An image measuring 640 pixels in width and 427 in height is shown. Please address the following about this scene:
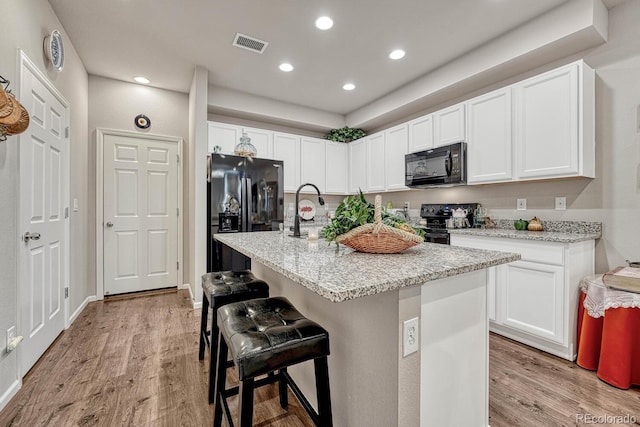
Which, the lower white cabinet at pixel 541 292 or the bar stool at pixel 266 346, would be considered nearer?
the bar stool at pixel 266 346

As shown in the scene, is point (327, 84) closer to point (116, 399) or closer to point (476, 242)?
point (476, 242)

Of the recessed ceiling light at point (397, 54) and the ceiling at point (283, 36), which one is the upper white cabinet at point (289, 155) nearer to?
the ceiling at point (283, 36)

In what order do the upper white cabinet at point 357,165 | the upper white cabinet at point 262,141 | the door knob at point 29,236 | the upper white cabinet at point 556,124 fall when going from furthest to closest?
the upper white cabinet at point 357,165
the upper white cabinet at point 262,141
the upper white cabinet at point 556,124
the door knob at point 29,236

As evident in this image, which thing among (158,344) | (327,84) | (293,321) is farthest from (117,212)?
(293,321)

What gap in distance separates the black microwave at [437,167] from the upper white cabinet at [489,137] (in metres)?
0.10

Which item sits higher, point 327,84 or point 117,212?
point 327,84

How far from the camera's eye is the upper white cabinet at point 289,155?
4.30m

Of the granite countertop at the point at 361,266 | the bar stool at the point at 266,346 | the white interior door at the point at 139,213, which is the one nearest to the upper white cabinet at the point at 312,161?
the white interior door at the point at 139,213

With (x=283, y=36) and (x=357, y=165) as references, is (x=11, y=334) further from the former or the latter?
(x=357, y=165)

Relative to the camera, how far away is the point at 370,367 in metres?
1.11

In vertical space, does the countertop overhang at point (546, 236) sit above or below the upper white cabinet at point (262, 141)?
below

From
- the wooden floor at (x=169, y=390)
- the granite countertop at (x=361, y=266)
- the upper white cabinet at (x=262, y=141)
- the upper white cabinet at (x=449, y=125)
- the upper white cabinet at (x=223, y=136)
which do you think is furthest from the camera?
the upper white cabinet at (x=262, y=141)

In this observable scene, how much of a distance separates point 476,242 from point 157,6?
3.42m

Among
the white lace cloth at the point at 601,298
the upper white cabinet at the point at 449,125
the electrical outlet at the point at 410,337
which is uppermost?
the upper white cabinet at the point at 449,125
